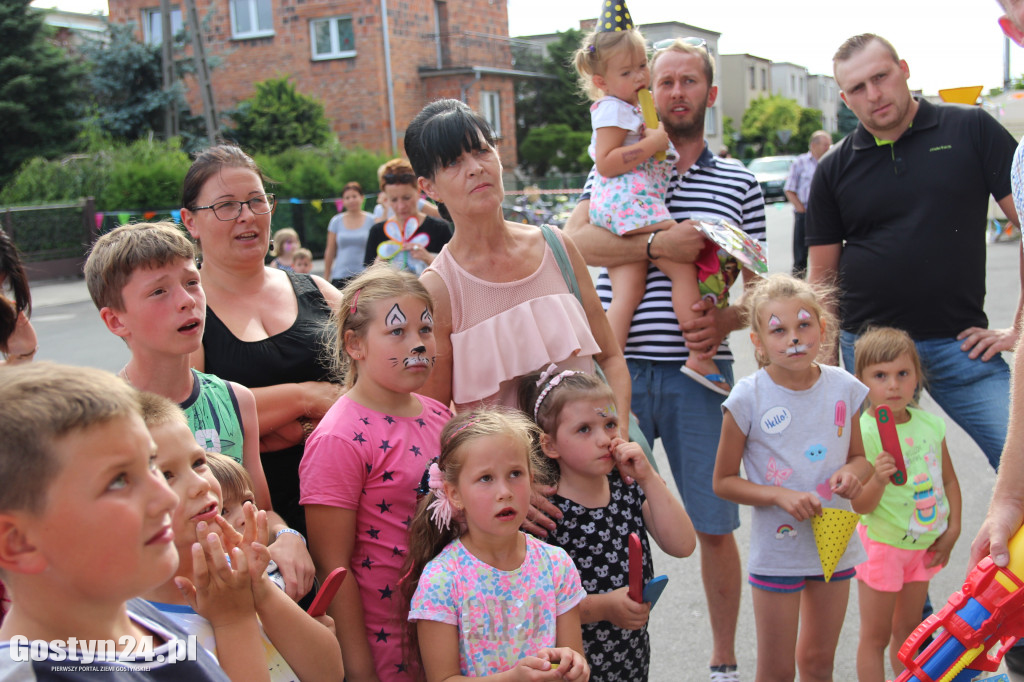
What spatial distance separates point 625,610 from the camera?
237 centimetres

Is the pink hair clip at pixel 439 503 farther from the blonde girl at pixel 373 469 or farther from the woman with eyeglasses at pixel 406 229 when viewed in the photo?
the woman with eyeglasses at pixel 406 229

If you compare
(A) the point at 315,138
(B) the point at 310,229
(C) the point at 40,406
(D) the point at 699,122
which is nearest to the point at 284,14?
(A) the point at 315,138

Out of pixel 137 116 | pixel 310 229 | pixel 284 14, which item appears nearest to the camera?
pixel 310 229

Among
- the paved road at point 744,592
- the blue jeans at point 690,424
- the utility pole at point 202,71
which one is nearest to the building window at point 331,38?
the utility pole at point 202,71

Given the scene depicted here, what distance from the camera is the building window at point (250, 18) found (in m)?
28.5

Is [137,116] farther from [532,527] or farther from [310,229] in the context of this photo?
[532,527]

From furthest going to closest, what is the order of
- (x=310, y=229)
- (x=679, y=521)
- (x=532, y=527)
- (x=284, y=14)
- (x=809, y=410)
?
(x=284, y=14) < (x=310, y=229) < (x=809, y=410) < (x=679, y=521) < (x=532, y=527)

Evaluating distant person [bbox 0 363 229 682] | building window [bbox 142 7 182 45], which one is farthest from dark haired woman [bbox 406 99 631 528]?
building window [bbox 142 7 182 45]

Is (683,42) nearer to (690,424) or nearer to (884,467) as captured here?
(690,424)

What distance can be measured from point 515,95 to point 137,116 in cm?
1570

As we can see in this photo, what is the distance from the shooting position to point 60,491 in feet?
4.10

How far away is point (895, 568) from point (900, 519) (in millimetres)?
185

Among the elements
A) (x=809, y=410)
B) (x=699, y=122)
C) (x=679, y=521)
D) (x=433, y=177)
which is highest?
(x=699, y=122)

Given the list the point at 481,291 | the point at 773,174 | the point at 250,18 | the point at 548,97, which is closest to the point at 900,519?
the point at 481,291
